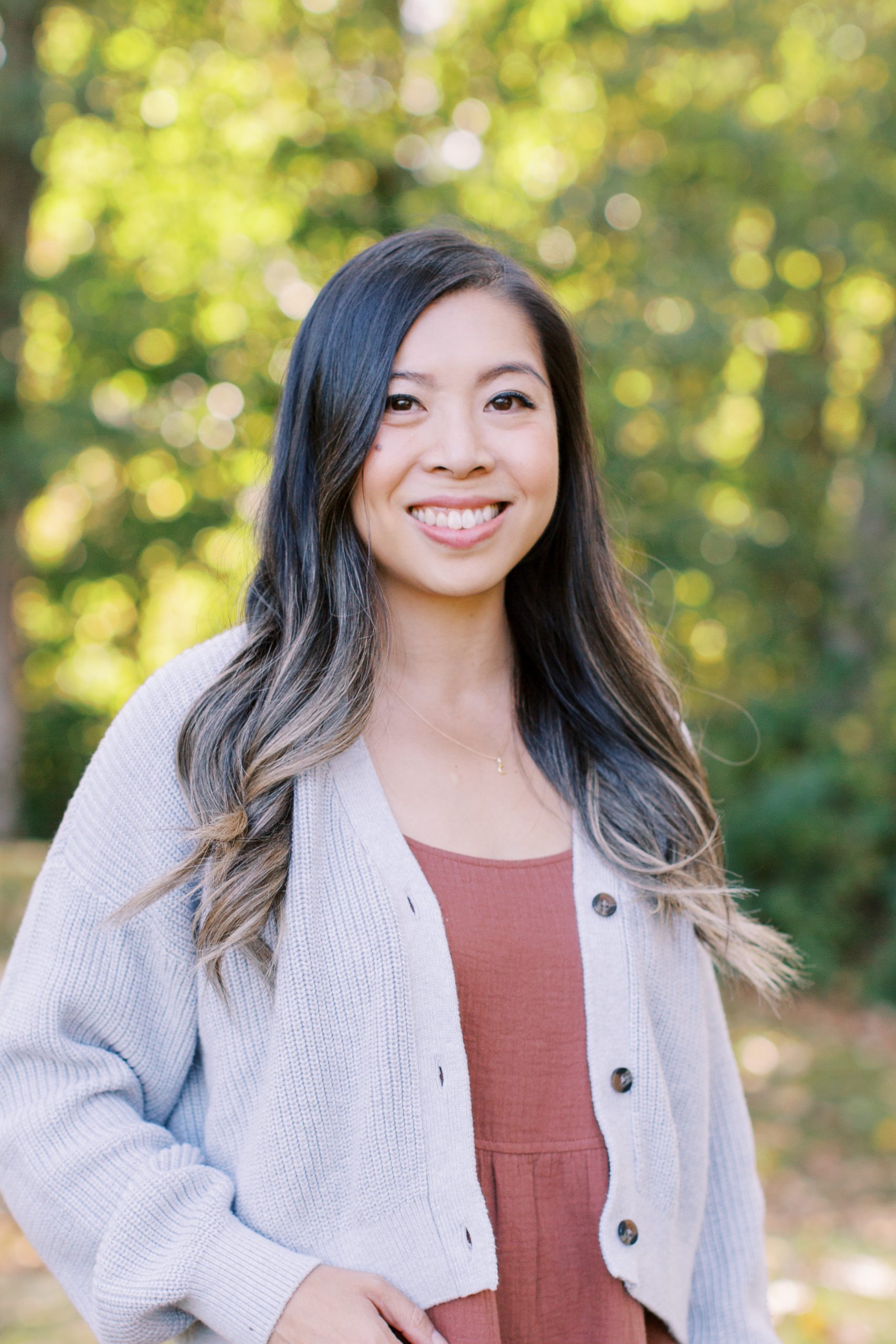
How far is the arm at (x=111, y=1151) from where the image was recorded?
1.58 m

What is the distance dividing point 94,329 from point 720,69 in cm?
511

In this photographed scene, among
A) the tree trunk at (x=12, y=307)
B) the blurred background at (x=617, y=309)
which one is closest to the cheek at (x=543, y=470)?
the blurred background at (x=617, y=309)

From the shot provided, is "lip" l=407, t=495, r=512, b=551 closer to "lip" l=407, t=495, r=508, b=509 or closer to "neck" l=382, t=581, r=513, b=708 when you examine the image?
"lip" l=407, t=495, r=508, b=509

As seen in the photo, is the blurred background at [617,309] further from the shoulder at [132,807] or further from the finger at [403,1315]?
the shoulder at [132,807]

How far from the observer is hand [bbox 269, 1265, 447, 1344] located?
60.8 inches

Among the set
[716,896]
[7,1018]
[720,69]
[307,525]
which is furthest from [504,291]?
[720,69]

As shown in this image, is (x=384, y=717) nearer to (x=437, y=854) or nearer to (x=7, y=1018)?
(x=437, y=854)

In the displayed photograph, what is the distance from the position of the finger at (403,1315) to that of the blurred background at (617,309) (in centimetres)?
484

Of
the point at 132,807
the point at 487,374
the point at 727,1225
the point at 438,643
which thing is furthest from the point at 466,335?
the point at 727,1225

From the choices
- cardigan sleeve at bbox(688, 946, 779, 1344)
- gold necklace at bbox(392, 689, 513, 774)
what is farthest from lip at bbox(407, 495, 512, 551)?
cardigan sleeve at bbox(688, 946, 779, 1344)

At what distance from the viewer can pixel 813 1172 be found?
6363 millimetres

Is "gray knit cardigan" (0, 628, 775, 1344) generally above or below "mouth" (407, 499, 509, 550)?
below

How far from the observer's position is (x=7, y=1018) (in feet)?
5.46

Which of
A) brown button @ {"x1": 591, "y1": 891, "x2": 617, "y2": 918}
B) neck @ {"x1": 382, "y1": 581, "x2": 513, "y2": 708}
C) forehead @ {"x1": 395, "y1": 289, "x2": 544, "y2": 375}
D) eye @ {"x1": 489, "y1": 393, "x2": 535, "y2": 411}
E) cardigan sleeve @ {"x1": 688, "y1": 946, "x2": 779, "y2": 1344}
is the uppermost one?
forehead @ {"x1": 395, "y1": 289, "x2": 544, "y2": 375}
